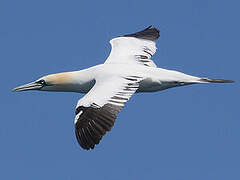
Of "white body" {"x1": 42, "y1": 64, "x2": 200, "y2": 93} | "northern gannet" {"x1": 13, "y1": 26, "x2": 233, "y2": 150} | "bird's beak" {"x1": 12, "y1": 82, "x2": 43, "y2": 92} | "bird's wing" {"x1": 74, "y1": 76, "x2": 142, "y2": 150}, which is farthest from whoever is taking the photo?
"bird's beak" {"x1": 12, "y1": 82, "x2": 43, "y2": 92}

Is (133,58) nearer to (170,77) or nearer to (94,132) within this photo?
(170,77)

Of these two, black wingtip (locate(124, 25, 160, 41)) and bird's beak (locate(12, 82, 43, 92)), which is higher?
black wingtip (locate(124, 25, 160, 41))

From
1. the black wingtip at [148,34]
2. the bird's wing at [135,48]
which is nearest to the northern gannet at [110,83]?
the bird's wing at [135,48]

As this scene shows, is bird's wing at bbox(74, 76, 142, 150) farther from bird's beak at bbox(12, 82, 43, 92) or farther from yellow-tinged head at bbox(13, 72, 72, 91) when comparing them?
bird's beak at bbox(12, 82, 43, 92)

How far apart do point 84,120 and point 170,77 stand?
13.3ft

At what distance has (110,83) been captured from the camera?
23.5m

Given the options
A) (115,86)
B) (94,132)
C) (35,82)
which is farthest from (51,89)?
(94,132)

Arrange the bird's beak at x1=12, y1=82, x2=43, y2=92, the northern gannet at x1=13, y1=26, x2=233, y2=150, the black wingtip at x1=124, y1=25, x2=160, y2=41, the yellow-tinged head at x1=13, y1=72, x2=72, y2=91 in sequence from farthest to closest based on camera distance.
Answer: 1. the black wingtip at x1=124, y1=25, x2=160, y2=41
2. the bird's beak at x1=12, y1=82, x2=43, y2=92
3. the yellow-tinged head at x1=13, y1=72, x2=72, y2=91
4. the northern gannet at x1=13, y1=26, x2=233, y2=150

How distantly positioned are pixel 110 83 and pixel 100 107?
159 centimetres

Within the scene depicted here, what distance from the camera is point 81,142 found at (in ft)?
69.6

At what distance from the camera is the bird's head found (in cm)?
2522

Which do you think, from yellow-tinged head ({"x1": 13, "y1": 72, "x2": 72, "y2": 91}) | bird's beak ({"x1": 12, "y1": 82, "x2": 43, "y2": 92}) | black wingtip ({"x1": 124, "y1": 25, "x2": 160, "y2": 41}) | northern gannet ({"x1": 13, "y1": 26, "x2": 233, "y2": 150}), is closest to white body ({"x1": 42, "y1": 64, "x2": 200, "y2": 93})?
northern gannet ({"x1": 13, "y1": 26, "x2": 233, "y2": 150})

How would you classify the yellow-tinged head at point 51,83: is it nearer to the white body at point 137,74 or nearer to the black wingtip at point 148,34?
the white body at point 137,74

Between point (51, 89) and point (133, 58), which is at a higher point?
point (133, 58)
